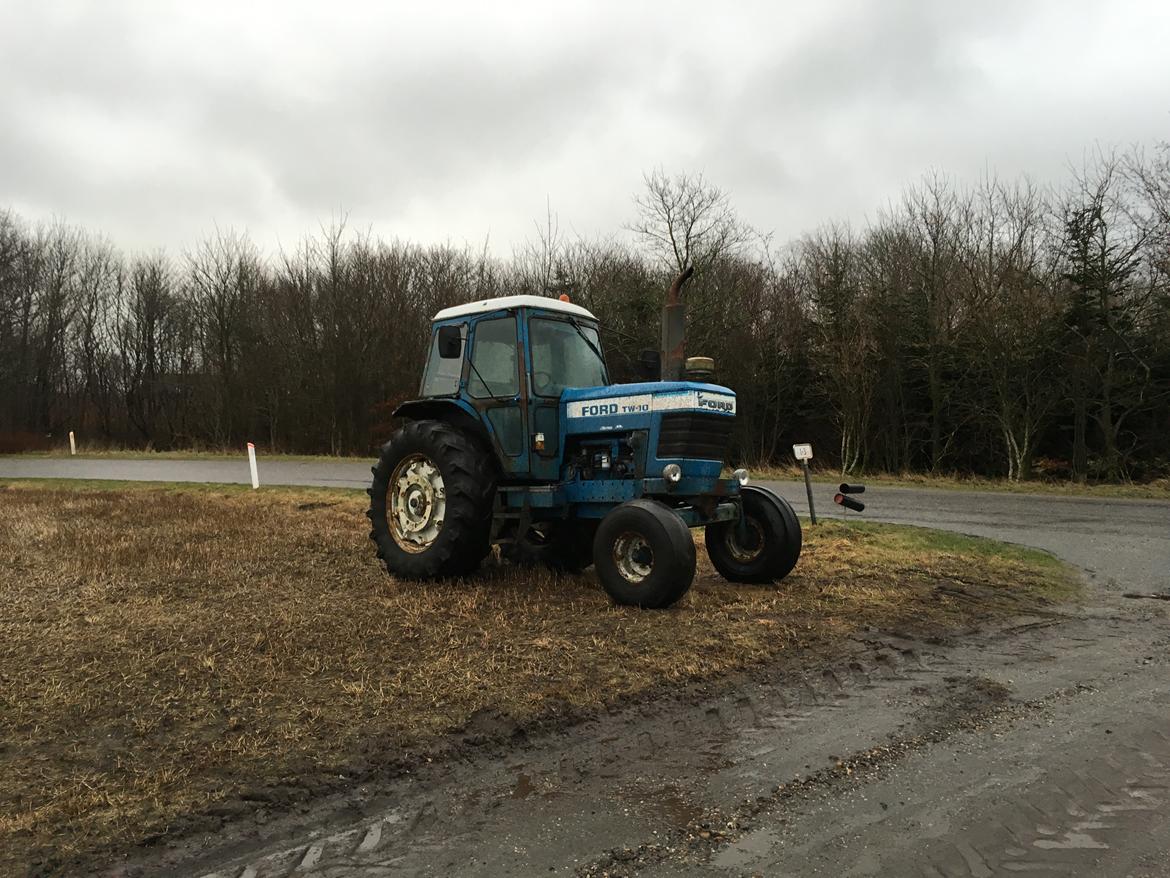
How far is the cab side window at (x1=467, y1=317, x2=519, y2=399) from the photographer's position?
22.5ft

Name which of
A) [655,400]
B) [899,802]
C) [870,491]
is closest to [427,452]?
[655,400]

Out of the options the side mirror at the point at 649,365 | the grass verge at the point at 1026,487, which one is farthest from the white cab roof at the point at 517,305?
the grass verge at the point at 1026,487

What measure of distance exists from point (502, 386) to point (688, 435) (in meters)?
1.65

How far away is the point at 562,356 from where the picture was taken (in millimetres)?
7094

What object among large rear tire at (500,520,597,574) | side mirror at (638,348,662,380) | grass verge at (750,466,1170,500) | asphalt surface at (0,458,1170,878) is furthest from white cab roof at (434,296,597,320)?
grass verge at (750,466,1170,500)

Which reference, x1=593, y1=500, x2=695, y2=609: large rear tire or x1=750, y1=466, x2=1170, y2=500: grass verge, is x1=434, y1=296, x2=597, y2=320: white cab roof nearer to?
x1=593, y1=500, x2=695, y2=609: large rear tire

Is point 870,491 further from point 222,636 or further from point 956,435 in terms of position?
point 222,636

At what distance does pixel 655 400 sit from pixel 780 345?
23842 mm

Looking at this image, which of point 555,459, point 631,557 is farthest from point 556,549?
point 631,557

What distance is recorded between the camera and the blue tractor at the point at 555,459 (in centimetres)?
640

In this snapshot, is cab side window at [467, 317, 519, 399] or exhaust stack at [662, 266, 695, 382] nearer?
cab side window at [467, 317, 519, 399]

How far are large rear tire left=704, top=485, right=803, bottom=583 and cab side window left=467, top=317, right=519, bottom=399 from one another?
2188 millimetres

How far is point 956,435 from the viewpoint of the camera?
2569 centimetres

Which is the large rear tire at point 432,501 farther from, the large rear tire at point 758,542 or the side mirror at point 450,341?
the large rear tire at point 758,542
